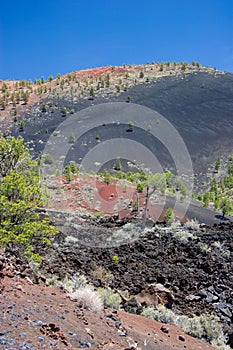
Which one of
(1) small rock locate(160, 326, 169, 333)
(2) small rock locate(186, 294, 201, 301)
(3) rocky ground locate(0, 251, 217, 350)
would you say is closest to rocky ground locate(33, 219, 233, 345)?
(2) small rock locate(186, 294, 201, 301)

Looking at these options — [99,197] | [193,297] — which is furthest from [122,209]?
[193,297]

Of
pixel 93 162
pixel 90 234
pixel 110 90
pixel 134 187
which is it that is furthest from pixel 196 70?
pixel 90 234

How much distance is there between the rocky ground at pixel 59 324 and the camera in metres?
4.12

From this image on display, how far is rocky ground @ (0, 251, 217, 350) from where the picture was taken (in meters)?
4.12

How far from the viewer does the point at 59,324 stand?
4801 millimetres

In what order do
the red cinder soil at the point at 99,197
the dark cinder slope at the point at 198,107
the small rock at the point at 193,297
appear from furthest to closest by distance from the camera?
the dark cinder slope at the point at 198,107 → the red cinder soil at the point at 99,197 → the small rock at the point at 193,297

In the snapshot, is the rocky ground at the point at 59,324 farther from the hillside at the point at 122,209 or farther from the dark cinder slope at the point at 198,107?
the dark cinder slope at the point at 198,107

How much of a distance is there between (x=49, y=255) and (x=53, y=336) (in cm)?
626

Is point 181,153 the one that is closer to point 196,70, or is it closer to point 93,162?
point 93,162

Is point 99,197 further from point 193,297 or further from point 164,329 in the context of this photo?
point 164,329

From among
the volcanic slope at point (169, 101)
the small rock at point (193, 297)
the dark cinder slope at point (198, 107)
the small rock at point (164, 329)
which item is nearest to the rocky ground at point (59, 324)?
the small rock at point (164, 329)

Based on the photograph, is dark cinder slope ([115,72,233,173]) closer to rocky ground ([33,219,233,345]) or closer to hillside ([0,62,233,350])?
hillside ([0,62,233,350])

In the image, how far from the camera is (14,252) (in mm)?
8211

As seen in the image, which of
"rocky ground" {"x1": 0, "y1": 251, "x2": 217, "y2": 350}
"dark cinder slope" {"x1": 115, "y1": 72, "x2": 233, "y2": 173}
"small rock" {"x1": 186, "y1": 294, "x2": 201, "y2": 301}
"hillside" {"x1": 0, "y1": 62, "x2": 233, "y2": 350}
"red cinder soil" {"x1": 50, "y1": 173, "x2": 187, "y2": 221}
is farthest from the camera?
"dark cinder slope" {"x1": 115, "y1": 72, "x2": 233, "y2": 173}
